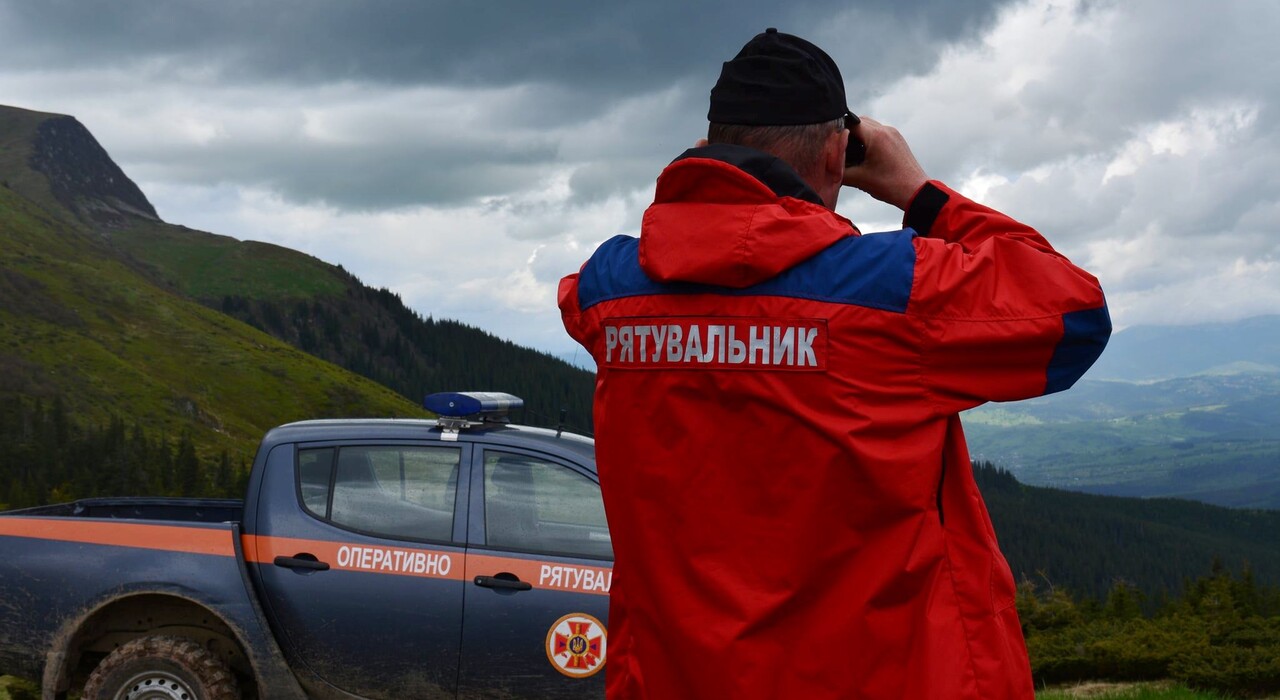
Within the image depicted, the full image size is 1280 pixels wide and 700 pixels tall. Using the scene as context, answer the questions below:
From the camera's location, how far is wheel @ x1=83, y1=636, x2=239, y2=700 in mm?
6590

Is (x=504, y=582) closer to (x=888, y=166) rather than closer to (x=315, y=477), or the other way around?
(x=315, y=477)

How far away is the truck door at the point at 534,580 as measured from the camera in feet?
21.2

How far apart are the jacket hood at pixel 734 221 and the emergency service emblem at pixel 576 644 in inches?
179

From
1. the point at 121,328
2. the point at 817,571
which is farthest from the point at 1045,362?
the point at 121,328

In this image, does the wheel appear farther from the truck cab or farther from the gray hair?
the gray hair

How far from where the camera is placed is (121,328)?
138625 millimetres

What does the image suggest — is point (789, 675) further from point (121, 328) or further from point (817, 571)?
point (121, 328)

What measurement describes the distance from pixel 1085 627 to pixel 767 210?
11555mm

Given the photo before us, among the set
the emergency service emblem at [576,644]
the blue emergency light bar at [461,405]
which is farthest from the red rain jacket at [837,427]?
the blue emergency light bar at [461,405]

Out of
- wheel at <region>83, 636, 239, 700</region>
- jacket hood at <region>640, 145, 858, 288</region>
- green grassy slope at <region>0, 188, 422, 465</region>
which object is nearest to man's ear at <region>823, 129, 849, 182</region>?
jacket hood at <region>640, 145, 858, 288</region>

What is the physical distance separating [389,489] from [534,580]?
1122 mm

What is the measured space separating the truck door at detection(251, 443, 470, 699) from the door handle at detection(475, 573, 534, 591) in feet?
0.51

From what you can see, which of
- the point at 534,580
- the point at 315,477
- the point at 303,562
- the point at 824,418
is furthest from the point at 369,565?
the point at 824,418

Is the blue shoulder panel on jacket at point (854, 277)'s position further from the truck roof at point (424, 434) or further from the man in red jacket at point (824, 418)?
Answer: the truck roof at point (424, 434)
